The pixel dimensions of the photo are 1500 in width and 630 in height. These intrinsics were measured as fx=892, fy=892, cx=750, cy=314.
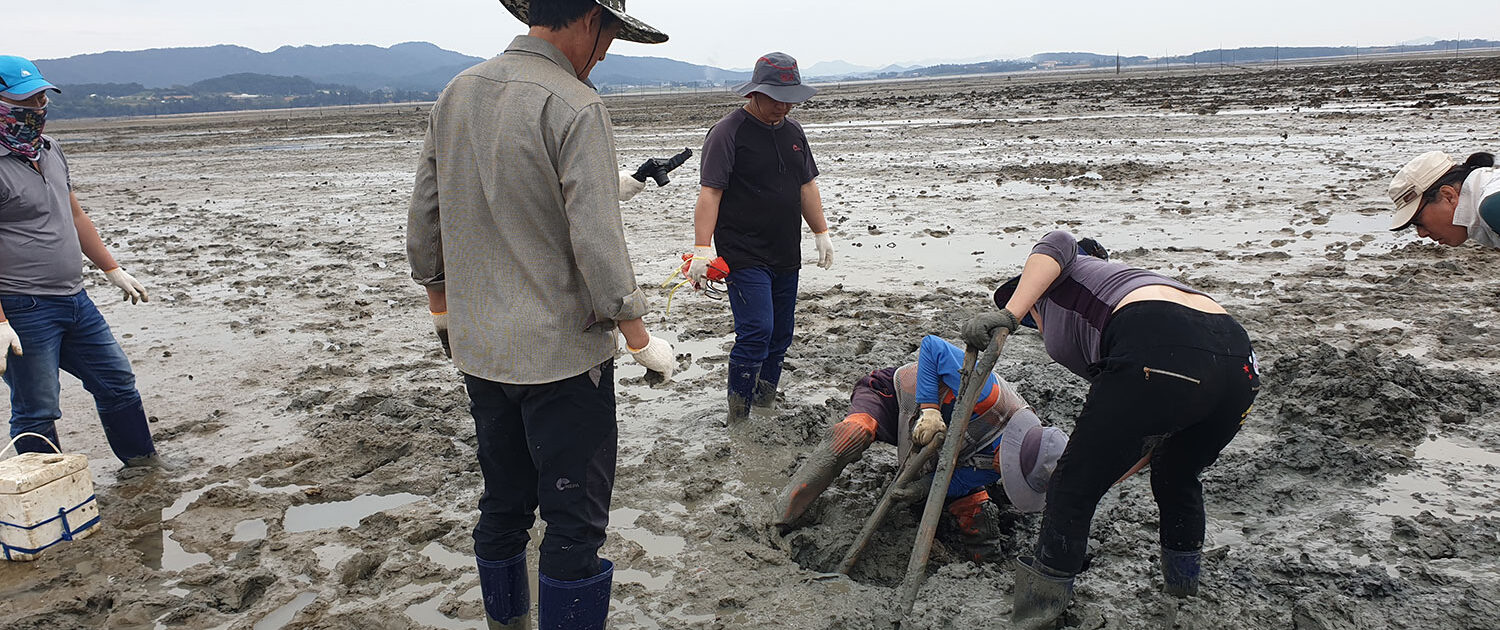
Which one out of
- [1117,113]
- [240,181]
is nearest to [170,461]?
[240,181]

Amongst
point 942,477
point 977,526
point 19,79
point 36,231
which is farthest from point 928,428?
point 19,79

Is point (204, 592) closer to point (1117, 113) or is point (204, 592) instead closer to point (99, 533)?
point (99, 533)

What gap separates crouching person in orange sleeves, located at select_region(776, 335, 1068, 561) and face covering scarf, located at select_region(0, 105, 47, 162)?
11.0 feet

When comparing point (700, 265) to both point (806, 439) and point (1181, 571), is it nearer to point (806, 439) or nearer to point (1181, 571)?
point (806, 439)

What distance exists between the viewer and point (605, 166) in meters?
2.15

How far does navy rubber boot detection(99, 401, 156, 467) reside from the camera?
165 inches

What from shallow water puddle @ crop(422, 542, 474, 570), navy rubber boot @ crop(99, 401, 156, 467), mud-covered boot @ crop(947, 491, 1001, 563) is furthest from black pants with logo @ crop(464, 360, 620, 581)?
navy rubber boot @ crop(99, 401, 156, 467)

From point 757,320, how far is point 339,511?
214cm

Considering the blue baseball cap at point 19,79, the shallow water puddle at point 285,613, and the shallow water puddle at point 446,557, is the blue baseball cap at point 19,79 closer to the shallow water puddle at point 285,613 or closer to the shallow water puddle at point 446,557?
the shallow water puddle at point 285,613

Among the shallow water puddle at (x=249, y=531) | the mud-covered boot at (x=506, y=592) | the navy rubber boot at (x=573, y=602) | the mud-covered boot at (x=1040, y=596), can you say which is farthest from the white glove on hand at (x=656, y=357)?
the shallow water puddle at (x=249, y=531)

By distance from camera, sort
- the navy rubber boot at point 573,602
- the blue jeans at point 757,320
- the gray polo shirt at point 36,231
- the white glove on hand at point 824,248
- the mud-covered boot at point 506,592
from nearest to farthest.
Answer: the navy rubber boot at point 573,602, the mud-covered boot at point 506,592, the gray polo shirt at point 36,231, the blue jeans at point 757,320, the white glove on hand at point 824,248

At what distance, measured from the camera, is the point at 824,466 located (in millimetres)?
3652

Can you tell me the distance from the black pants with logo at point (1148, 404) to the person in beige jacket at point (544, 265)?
131 centimetres

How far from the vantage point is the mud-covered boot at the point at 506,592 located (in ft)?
8.60
